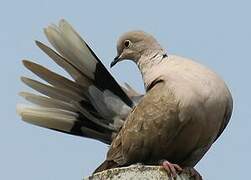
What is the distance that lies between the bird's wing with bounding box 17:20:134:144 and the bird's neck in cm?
52

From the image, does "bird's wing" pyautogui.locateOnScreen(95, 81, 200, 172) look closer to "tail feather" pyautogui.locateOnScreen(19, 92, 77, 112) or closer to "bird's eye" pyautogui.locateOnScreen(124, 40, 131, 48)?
"bird's eye" pyautogui.locateOnScreen(124, 40, 131, 48)

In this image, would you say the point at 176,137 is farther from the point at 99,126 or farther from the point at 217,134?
the point at 99,126

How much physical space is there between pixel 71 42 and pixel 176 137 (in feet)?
5.73

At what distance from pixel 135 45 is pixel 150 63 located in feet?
1.31

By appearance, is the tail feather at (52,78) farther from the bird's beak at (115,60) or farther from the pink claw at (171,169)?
the pink claw at (171,169)

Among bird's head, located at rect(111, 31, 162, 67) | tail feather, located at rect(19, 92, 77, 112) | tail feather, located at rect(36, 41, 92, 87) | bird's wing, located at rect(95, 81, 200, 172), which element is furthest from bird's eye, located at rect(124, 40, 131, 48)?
bird's wing, located at rect(95, 81, 200, 172)

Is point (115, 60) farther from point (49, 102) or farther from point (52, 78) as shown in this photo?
point (49, 102)

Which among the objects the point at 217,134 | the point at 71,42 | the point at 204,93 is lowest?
the point at 217,134

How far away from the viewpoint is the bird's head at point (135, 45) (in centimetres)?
791

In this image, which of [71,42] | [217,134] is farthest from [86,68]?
[217,134]

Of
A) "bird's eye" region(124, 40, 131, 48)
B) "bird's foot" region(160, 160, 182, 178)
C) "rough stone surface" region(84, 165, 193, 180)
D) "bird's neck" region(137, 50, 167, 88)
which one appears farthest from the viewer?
"bird's eye" region(124, 40, 131, 48)

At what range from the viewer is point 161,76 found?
7.29 metres

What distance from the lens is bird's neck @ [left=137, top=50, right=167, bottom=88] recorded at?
7.55 meters

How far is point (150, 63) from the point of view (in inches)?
305
